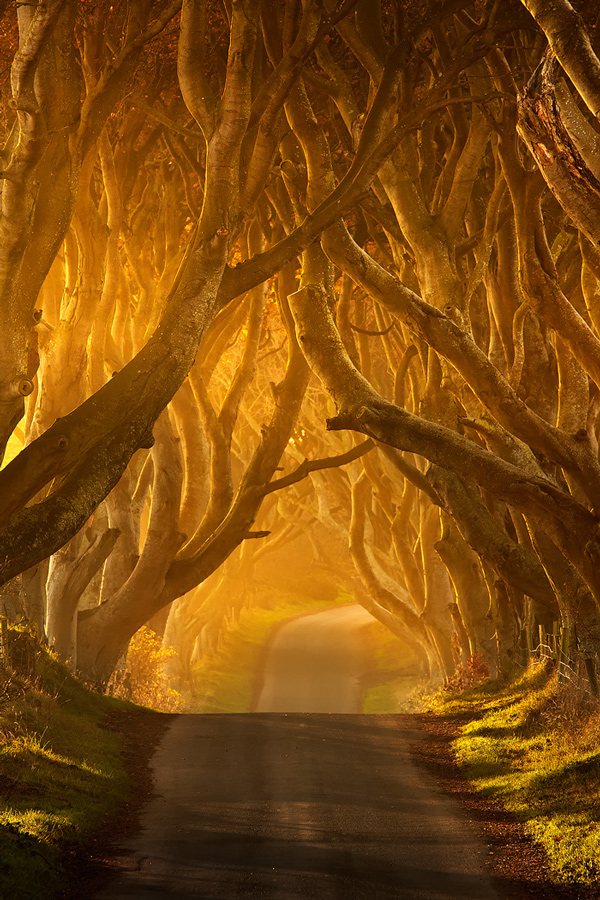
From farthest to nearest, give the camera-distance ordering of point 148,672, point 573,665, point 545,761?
point 148,672, point 573,665, point 545,761

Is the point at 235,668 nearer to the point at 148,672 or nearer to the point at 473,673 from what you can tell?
the point at 148,672

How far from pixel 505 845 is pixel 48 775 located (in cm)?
431

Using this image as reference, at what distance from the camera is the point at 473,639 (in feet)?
54.9

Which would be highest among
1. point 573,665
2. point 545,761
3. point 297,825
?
point 297,825

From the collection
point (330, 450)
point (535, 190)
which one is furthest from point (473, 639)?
point (330, 450)

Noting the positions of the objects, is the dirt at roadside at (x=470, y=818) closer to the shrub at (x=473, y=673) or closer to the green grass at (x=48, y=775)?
the green grass at (x=48, y=775)

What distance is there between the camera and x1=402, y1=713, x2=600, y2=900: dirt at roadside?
6441 mm

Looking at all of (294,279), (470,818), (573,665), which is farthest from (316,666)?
(470,818)

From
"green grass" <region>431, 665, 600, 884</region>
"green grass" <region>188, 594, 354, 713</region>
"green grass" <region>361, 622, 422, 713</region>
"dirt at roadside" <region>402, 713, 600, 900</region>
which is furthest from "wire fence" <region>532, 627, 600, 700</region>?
"green grass" <region>188, 594, 354, 713</region>

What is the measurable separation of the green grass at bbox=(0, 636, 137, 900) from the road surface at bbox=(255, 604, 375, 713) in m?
13.8

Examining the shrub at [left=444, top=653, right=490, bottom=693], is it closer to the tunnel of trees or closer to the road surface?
the tunnel of trees

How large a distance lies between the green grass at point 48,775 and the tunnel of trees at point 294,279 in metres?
1.95

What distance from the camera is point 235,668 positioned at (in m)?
32.5

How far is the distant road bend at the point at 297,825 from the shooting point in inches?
256
